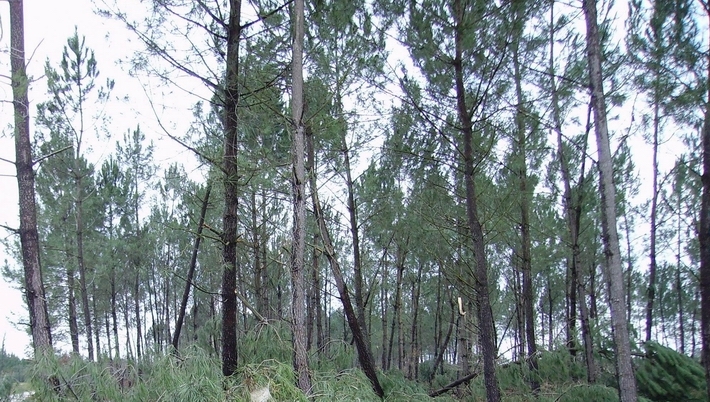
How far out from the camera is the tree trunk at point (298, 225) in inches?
190

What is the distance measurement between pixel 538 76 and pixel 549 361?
15.1 ft

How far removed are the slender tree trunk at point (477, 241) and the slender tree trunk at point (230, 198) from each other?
8.87 ft

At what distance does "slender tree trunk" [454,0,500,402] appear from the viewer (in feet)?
18.7

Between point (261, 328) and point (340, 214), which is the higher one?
point (340, 214)

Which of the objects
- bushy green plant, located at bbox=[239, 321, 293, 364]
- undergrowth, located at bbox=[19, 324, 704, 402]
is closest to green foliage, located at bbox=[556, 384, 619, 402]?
undergrowth, located at bbox=[19, 324, 704, 402]

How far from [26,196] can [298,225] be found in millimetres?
3934

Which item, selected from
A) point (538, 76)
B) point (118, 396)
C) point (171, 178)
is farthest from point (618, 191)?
point (118, 396)

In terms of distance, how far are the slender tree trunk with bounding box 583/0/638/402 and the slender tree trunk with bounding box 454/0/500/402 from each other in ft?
4.43

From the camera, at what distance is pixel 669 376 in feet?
20.6

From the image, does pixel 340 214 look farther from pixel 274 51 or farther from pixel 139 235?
pixel 139 235

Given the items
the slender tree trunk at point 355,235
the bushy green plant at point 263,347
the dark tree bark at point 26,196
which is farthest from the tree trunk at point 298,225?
the dark tree bark at point 26,196

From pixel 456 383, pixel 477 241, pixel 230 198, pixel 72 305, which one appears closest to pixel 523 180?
pixel 477 241

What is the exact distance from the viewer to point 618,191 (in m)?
10.6

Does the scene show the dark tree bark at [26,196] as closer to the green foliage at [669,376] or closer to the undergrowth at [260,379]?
the undergrowth at [260,379]
